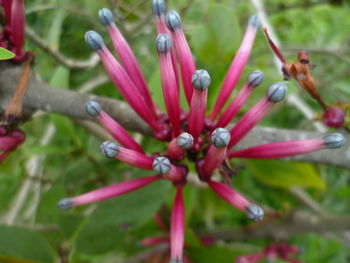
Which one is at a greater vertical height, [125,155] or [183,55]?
[183,55]

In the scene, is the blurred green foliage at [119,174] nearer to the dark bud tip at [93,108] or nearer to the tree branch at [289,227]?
the tree branch at [289,227]

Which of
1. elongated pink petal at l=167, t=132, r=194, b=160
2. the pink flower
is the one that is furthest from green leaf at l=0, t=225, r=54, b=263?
elongated pink petal at l=167, t=132, r=194, b=160

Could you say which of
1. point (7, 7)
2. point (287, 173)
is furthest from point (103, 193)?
point (287, 173)

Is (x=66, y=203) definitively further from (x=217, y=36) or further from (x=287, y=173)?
(x=287, y=173)

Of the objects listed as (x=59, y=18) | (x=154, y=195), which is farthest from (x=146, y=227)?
(x=59, y=18)

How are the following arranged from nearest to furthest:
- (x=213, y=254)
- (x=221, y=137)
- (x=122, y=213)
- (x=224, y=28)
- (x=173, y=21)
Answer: (x=221, y=137)
(x=173, y=21)
(x=122, y=213)
(x=224, y=28)
(x=213, y=254)

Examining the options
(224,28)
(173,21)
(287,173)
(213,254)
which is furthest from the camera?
(287,173)
